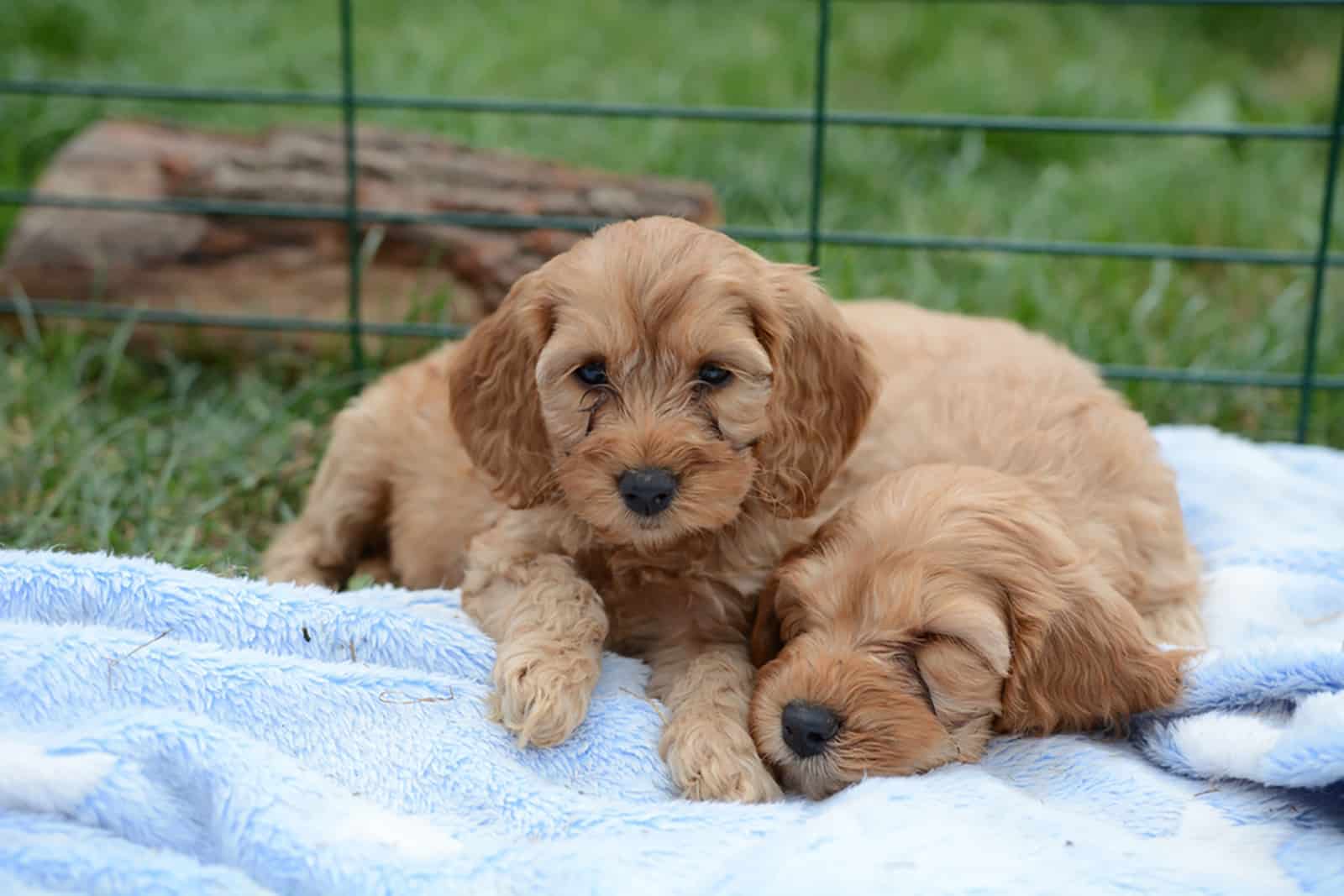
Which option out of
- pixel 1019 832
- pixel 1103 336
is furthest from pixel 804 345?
pixel 1103 336

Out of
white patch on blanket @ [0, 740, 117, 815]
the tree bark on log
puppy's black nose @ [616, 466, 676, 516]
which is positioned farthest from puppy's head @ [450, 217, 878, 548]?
the tree bark on log

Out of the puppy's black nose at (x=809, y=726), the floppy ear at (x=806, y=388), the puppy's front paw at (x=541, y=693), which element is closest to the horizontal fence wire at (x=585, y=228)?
the floppy ear at (x=806, y=388)

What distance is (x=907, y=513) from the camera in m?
2.73

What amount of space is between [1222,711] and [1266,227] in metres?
4.36

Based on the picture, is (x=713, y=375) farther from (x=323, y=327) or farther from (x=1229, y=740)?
(x=323, y=327)

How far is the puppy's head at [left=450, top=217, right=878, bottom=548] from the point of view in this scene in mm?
2611

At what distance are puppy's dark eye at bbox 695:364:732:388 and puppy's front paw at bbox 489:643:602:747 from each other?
23.6 inches

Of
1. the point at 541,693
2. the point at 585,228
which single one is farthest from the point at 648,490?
the point at 585,228

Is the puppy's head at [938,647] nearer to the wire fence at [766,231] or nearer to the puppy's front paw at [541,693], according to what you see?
the puppy's front paw at [541,693]

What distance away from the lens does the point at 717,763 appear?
8.42 ft

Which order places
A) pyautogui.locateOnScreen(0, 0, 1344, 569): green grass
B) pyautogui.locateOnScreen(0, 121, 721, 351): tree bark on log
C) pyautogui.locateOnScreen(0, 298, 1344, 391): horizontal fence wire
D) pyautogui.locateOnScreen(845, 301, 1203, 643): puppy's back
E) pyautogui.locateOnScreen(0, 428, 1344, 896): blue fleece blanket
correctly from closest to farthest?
pyautogui.locateOnScreen(0, 428, 1344, 896): blue fleece blanket, pyautogui.locateOnScreen(845, 301, 1203, 643): puppy's back, pyautogui.locateOnScreen(0, 0, 1344, 569): green grass, pyautogui.locateOnScreen(0, 298, 1344, 391): horizontal fence wire, pyautogui.locateOnScreen(0, 121, 721, 351): tree bark on log

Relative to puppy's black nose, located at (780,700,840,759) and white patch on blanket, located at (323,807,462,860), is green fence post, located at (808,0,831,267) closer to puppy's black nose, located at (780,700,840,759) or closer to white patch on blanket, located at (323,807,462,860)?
puppy's black nose, located at (780,700,840,759)

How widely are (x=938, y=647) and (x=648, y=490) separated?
2.03 feet

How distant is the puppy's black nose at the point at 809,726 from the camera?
8.29 ft
